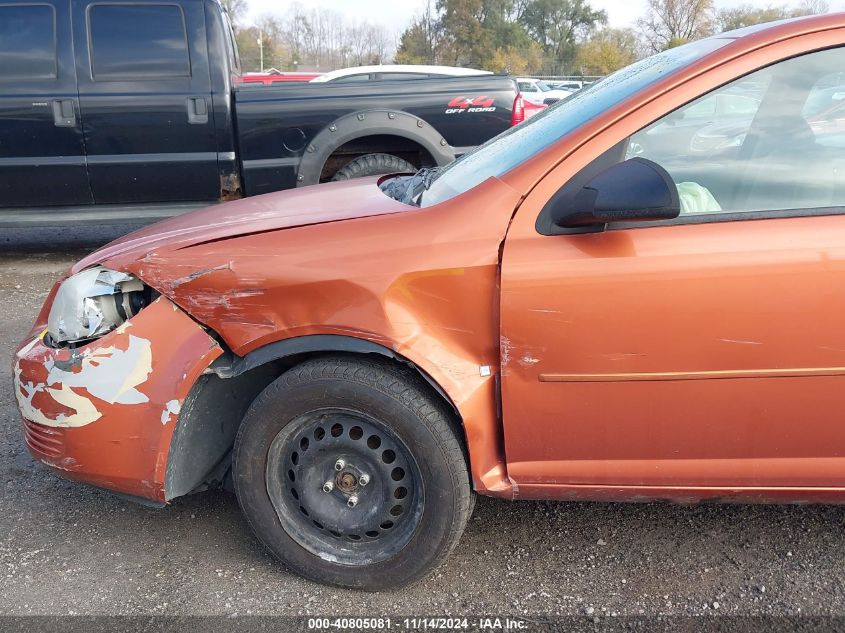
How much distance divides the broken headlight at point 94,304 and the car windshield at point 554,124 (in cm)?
104

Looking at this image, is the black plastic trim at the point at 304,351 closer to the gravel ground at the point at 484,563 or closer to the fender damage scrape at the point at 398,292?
the fender damage scrape at the point at 398,292

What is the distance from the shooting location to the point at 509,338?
2.21m

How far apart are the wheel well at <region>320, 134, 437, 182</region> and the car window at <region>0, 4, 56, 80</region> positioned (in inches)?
93.3

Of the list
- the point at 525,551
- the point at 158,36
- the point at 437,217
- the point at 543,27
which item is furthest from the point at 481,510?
the point at 543,27

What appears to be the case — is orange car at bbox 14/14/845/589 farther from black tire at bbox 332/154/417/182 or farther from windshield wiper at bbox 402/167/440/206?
black tire at bbox 332/154/417/182

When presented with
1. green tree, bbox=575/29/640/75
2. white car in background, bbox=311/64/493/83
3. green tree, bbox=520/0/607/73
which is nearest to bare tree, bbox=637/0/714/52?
green tree, bbox=575/29/640/75

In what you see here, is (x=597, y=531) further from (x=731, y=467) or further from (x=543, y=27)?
(x=543, y=27)

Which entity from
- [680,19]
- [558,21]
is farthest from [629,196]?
[558,21]

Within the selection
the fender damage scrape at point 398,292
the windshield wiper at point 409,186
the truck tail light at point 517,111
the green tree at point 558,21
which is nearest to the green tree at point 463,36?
the green tree at point 558,21

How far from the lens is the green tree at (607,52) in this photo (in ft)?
146

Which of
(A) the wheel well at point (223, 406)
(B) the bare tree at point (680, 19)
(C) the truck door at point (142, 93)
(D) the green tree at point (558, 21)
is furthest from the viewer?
(D) the green tree at point (558, 21)

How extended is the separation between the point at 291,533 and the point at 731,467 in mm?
1435

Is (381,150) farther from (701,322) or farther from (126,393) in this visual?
(701,322)

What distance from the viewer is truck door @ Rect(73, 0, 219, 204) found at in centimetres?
603
